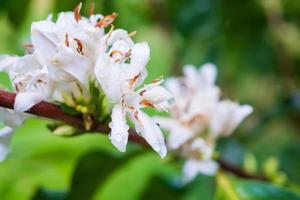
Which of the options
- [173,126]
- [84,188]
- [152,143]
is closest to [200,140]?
[173,126]

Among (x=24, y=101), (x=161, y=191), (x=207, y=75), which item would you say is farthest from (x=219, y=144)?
(x=24, y=101)

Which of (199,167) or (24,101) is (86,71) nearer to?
(24,101)

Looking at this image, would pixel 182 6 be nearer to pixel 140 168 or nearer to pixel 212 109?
pixel 140 168

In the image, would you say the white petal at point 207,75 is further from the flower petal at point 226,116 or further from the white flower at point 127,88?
the white flower at point 127,88

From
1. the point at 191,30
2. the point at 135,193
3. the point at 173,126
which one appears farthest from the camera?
the point at 191,30

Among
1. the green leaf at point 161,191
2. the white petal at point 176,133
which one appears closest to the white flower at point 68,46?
the white petal at point 176,133

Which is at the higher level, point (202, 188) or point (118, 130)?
point (118, 130)

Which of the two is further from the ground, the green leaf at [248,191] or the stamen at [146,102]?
the stamen at [146,102]

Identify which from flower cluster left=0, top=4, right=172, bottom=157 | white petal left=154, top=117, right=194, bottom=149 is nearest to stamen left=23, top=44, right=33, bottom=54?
flower cluster left=0, top=4, right=172, bottom=157
